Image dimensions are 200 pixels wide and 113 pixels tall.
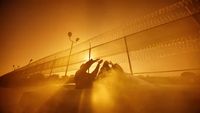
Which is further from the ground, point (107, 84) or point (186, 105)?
point (107, 84)

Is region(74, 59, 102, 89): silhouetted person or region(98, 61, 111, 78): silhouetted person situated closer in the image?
region(74, 59, 102, 89): silhouetted person

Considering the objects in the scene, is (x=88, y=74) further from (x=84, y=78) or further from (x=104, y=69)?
(x=104, y=69)

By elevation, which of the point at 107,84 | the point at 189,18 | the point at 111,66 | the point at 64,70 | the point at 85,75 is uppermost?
the point at 189,18

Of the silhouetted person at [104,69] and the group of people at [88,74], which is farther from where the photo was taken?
the silhouetted person at [104,69]

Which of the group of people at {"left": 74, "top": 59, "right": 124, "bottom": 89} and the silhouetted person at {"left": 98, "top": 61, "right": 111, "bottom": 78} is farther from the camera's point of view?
the silhouetted person at {"left": 98, "top": 61, "right": 111, "bottom": 78}

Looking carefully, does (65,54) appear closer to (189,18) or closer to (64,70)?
(64,70)

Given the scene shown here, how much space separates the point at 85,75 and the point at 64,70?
6.14 metres

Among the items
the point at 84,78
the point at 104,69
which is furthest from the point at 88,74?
the point at 104,69

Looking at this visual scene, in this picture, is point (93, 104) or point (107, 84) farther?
point (107, 84)

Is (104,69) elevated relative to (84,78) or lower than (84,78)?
elevated

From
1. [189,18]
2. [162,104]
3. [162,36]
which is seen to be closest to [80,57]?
[162,36]

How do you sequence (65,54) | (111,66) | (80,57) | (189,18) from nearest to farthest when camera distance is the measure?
(111,66) → (189,18) → (80,57) → (65,54)

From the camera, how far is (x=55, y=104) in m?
1.57

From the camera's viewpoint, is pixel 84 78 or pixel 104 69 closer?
pixel 84 78
